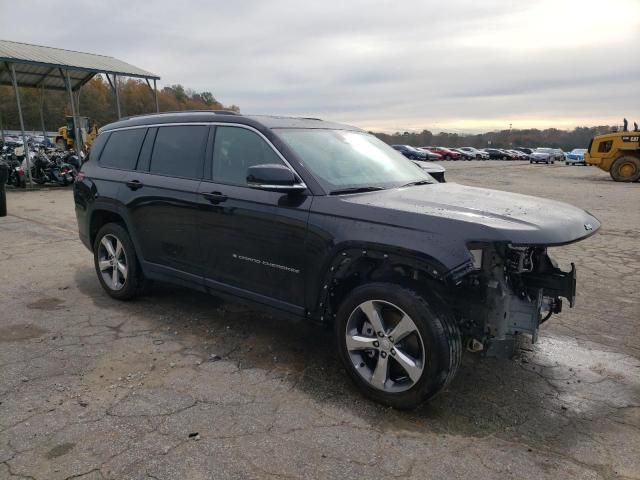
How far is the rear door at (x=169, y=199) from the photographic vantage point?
4102 mm

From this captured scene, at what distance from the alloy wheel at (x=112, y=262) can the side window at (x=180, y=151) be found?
933mm

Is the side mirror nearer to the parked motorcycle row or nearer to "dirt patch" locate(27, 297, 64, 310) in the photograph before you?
"dirt patch" locate(27, 297, 64, 310)

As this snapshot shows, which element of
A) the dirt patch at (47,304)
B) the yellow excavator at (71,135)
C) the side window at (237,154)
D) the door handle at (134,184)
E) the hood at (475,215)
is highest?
the yellow excavator at (71,135)

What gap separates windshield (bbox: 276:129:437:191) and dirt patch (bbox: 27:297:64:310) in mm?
2871

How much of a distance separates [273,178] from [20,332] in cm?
264

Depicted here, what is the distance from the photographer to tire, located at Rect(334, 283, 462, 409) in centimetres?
282

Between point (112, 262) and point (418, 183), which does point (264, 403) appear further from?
point (112, 262)

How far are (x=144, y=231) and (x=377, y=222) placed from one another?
2467 mm

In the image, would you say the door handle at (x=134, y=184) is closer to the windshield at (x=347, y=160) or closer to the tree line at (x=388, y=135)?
the windshield at (x=347, y=160)

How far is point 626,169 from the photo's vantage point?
892 inches

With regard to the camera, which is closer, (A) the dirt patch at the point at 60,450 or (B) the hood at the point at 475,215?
(A) the dirt patch at the point at 60,450

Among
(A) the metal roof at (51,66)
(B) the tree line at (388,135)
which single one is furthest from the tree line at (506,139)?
(A) the metal roof at (51,66)

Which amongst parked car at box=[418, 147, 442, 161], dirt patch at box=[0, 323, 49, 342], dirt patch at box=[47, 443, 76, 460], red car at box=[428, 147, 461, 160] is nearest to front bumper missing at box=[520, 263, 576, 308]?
dirt patch at box=[47, 443, 76, 460]

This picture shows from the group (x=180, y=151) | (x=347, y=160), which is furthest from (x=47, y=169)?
(x=347, y=160)
